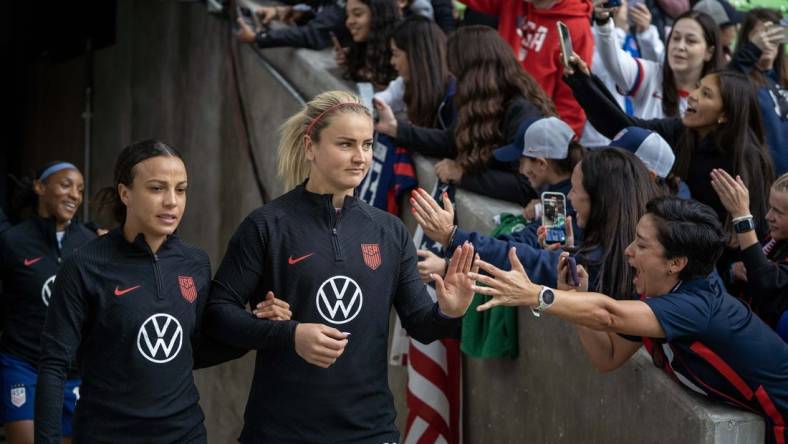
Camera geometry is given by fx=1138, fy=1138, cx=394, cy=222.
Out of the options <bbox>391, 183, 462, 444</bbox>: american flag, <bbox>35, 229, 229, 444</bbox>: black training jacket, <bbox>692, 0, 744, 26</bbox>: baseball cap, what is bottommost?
<bbox>391, 183, 462, 444</bbox>: american flag

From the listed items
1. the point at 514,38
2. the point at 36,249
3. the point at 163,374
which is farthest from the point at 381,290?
the point at 514,38

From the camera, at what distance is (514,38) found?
23.4 ft

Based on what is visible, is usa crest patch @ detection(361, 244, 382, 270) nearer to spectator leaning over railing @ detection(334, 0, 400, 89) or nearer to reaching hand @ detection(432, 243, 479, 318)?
reaching hand @ detection(432, 243, 479, 318)

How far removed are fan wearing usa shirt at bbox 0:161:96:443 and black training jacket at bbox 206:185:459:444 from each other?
8.50ft

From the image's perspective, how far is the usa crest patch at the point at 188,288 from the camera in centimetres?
405

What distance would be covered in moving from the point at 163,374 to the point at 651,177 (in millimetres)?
2195

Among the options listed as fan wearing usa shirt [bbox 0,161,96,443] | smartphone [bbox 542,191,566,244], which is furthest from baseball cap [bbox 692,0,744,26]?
fan wearing usa shirt [bbox 0,161,96,443]

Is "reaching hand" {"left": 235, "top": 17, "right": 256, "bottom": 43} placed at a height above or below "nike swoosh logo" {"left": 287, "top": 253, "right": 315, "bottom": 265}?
above

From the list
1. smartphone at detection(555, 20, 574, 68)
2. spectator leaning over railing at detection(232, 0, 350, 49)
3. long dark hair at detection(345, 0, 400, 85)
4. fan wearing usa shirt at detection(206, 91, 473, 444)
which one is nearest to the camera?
fan wearing usa shirt at detection(206, 91, 473, 444)

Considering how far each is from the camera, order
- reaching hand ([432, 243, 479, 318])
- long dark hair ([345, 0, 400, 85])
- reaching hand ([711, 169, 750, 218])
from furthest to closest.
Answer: long dark hair ([345, 0, 400, 85]), reaching hand ([711, 169, 750, 218]), reaching hand ([432, 243, 479, 318])

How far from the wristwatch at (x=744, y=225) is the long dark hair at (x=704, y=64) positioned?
1968 millimetres

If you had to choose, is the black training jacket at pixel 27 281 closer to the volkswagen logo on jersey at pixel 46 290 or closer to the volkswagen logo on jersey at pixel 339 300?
the volkswagen logo on jersey at pixel 46 290

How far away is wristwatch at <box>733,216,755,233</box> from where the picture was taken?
4.64 m

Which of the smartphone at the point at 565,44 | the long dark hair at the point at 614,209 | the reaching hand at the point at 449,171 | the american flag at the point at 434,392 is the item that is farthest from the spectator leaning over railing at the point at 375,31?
the long dark hair at the point at 614,209
